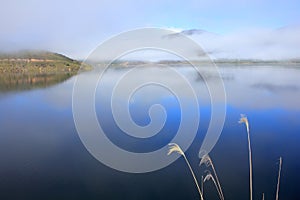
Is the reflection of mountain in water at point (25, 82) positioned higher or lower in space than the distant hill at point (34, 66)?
lower

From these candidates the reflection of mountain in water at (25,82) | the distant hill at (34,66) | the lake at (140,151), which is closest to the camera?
the lake at (140,151)

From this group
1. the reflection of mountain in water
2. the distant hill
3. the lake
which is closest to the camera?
the lake

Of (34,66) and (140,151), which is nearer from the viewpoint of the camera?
(140,151)

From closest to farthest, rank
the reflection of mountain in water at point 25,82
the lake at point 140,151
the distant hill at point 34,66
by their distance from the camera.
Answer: the lake at point 140,151 < the reflection of mountain in water at point 25,82 < the distant hill at point 34,66

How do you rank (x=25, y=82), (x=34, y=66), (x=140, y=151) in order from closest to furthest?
(x=140, y=151) → (x=25, y=82) → (x=34, y=66)

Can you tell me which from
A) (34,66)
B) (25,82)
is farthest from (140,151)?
(34,66)

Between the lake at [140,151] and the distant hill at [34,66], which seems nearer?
the lake at [140,151]

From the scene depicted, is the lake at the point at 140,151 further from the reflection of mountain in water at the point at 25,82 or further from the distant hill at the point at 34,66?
the distant hill at the point at 34,66

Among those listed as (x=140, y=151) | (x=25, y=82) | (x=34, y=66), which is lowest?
(x=140, y=151)

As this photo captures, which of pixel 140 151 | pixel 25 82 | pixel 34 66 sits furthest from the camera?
pixel 34 66

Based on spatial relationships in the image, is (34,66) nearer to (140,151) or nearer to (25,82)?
(25,82)

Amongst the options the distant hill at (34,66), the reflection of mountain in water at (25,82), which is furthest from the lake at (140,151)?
the distant hill at (34,66)

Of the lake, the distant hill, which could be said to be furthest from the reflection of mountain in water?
the distant hill

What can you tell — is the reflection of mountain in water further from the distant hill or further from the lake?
the distant hill
